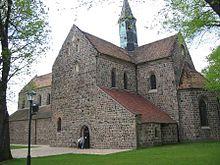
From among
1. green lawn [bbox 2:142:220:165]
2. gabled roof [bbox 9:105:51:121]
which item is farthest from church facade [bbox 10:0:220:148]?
gabled roof [bbox 9:105:51:121]

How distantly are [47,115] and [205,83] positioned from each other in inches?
873

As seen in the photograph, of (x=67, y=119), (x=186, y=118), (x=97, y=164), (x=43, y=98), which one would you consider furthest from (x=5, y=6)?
(x=43, y=98)

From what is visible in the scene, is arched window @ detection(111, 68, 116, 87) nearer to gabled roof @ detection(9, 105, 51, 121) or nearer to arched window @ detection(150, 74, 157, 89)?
arched window @ detection(150, 74, 157, 89)

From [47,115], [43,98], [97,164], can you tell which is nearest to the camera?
[97,164]

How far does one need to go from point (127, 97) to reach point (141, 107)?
6.67 feet

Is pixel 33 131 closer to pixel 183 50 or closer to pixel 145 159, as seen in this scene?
pixel 183 50

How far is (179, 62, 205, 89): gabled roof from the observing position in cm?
2848

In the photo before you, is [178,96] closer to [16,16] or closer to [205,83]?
[205,83]

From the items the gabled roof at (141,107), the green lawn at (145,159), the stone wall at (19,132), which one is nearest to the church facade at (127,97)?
the gabled roof at (141,107)

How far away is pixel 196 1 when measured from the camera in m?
14.2

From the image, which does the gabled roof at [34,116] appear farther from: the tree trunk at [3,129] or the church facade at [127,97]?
the tree trunk at [3,129]

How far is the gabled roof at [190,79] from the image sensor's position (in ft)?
93.5

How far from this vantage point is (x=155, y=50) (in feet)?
107

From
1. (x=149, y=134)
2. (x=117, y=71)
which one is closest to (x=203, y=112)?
A: (x=149, y=134)
